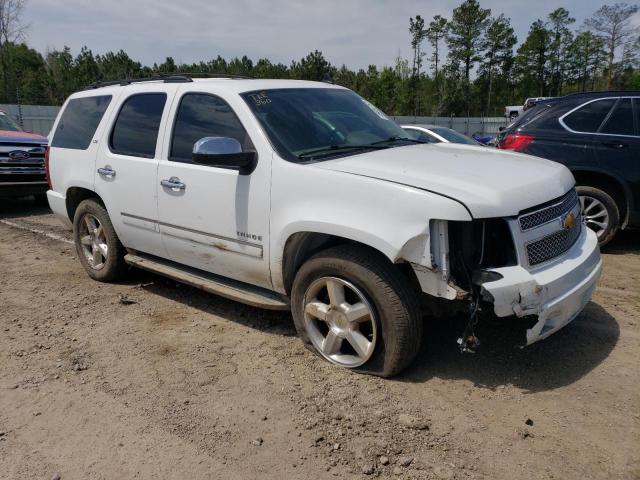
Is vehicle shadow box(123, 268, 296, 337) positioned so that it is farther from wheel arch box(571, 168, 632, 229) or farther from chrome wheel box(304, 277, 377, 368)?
wheel arch box(571, 168, 632, 229)

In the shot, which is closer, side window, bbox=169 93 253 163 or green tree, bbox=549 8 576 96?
side window, bbox=169 93 253 163

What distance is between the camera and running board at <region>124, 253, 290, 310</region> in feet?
12.5

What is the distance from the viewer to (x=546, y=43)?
5378cm

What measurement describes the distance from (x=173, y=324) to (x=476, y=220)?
271 centimetres

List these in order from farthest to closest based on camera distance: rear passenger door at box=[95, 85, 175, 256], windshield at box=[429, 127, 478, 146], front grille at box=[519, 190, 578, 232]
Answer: windshield at box=[429, 127, 478, 146], rear passenger door at box=[95, 85, 175, 256], front grille at box=[519, 190, 578, 232]

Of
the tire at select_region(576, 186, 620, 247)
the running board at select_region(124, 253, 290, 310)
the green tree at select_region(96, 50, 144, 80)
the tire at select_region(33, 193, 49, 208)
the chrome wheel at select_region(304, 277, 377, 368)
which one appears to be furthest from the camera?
the green tree at select_region(96, 50, 144, 80)

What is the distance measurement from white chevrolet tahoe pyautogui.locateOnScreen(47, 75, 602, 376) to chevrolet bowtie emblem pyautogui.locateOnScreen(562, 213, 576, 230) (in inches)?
0.5

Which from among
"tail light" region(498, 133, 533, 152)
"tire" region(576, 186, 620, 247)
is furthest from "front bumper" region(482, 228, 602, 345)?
"tail light" region(498, 133, 533, 152)

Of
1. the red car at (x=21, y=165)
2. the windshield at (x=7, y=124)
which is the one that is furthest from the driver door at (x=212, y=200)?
the windshield at (x=7, y=124)

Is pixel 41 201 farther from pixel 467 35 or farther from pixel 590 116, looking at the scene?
pixel 467 35

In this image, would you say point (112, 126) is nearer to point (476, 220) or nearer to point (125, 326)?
point (125, 326)

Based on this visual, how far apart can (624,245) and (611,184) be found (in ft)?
2.97

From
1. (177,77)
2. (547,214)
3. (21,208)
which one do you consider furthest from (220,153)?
(21,208)

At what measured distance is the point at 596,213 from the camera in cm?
609
